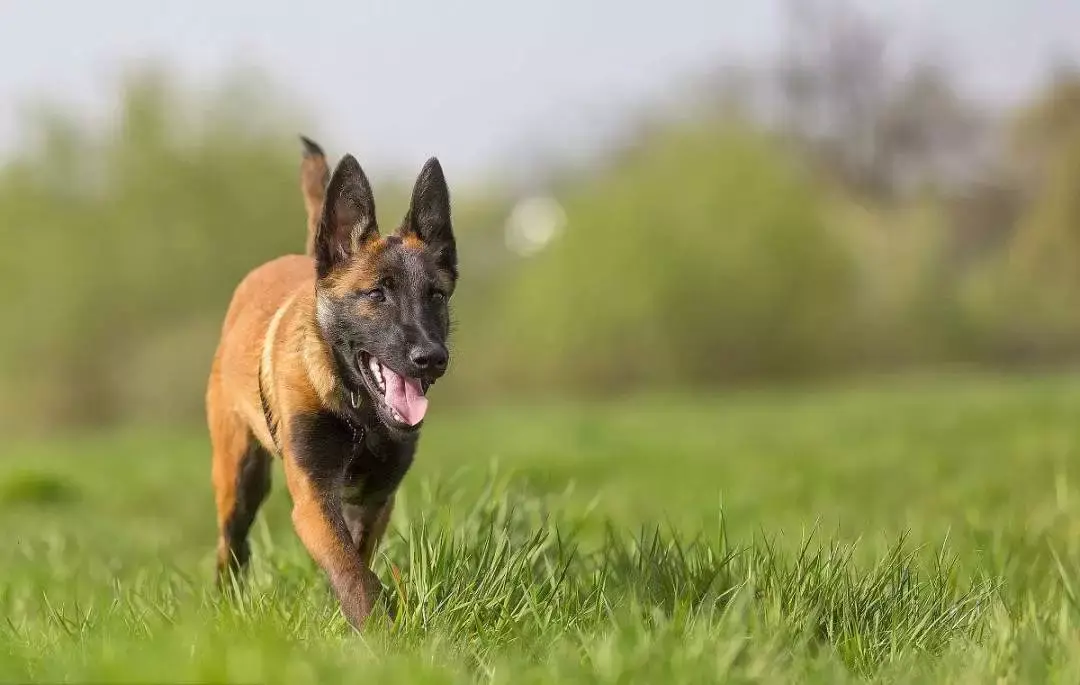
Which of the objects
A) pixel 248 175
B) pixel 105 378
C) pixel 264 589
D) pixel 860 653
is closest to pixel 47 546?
pixel 264 589

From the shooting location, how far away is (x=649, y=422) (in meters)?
17.9

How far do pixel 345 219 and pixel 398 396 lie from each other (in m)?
0.73

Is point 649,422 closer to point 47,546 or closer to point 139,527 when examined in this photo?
point 139,527

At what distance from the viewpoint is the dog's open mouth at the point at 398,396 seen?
4137mm

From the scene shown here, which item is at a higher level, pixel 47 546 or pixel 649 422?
pixel 47 546

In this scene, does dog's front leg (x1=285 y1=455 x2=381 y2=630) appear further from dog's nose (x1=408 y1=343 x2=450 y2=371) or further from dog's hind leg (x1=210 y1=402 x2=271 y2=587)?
dog's hind leg (x1=210 y1=402 x2=271 y2=587)

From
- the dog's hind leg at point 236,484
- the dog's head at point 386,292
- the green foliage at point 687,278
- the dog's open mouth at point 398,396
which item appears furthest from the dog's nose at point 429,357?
the green foliage at point 687,278

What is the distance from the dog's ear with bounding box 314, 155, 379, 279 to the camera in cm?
432

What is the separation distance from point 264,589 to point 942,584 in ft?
8.34

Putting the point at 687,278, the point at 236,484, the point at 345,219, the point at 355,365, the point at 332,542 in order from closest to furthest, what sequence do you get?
the point at 332,542 → the point at 355,365 → the point at 345,219 → the point at 236,484 → the point at 687,278

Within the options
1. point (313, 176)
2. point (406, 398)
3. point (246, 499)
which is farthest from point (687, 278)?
point (406, 398)

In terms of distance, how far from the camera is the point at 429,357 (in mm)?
3959

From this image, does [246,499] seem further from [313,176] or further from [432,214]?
[432,214]

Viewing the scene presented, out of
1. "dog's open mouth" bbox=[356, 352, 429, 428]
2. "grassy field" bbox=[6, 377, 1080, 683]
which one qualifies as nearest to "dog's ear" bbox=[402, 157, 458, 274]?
"dog's open mouth" bbox=[356, 352, 429, 428]
